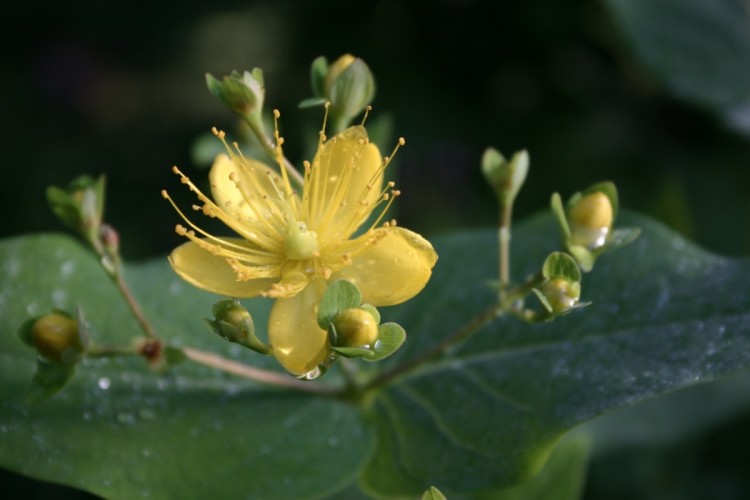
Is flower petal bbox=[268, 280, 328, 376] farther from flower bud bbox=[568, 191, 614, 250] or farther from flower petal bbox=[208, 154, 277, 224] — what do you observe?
flower bud bbox=[568, 191, 614, 250]

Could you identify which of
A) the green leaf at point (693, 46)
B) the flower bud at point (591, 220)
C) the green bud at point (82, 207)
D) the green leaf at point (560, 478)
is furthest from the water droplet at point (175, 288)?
the green leaf at point (693, 46)

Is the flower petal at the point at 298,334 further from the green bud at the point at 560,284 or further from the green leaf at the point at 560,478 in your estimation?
the green leaf at the point at 560,478

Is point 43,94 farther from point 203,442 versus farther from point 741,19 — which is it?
point 741,19

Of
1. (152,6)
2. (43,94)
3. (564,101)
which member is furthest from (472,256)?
(43,94)

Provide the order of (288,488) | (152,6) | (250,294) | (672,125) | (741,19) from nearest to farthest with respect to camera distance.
→ (250,294) < (288,488) < (741,19) < (672,125) < (152,6)

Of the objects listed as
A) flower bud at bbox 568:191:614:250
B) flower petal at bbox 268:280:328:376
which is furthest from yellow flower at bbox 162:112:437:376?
flower bud at bbox 568:191:614:250

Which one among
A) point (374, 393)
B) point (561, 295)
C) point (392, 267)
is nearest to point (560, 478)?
point (374, 393)
